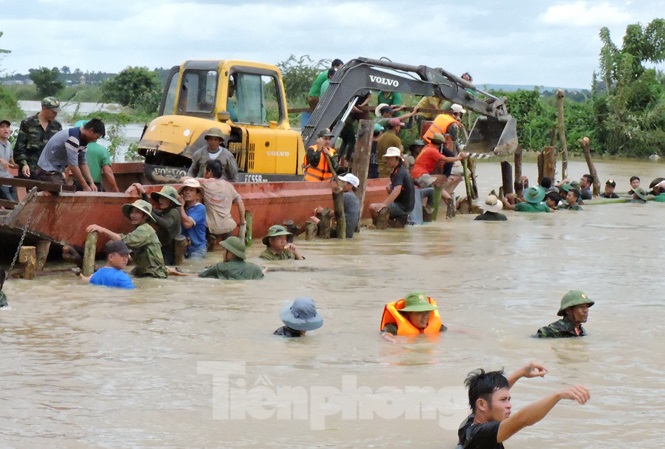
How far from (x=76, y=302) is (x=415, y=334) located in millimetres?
3404

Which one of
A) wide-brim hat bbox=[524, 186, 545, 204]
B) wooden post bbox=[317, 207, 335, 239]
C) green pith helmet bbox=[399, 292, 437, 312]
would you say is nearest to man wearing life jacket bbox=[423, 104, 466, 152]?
wide-brim hat bbox=[524, 186, 545, 204]

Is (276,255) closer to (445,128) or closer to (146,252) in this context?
(146,252)

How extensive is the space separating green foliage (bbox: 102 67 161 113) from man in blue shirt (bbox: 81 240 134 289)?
31908 millimetres

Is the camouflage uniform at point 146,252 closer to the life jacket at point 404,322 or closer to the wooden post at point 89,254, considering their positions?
the wooden post at point 89,254

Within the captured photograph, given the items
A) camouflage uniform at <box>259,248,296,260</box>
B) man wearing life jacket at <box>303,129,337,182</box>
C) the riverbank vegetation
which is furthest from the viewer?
the riverbank vegetation

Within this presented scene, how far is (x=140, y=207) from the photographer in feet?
45.5

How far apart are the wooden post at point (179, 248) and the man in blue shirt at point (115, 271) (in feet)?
5.13

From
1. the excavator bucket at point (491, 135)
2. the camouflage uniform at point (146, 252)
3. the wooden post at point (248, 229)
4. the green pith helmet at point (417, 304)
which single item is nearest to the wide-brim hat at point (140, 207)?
the camouflage uniform at point (146, 252)

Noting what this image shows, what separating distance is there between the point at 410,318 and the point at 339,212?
7.47 m

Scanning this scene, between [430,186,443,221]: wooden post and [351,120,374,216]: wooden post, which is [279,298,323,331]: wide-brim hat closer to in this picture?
[351,120,374,216]: wooden post

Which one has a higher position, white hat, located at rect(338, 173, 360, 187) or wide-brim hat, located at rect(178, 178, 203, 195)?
wide-brim hat, located at rect(178, 178, 203, 195)

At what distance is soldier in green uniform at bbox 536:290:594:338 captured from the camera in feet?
36.4

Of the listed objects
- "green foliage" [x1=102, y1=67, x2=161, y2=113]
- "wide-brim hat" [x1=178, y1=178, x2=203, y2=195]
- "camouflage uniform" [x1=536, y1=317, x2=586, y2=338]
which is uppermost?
"green foliage" [x1=102, y1=67, x2=161, y2=113]

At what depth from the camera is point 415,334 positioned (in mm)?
11117
